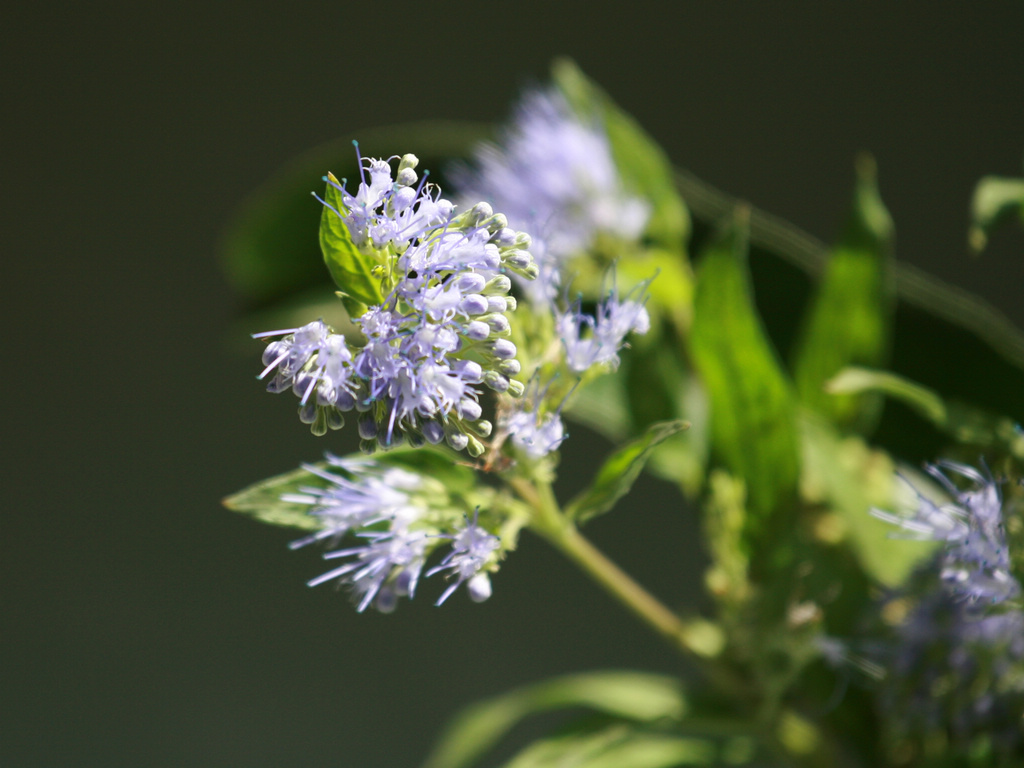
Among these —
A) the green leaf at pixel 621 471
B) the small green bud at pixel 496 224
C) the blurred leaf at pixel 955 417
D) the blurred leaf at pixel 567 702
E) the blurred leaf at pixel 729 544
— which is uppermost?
the small green bud at pixel 496 224

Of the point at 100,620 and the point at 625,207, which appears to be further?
the point at 100,620

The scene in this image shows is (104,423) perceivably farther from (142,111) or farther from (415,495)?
(415,495)

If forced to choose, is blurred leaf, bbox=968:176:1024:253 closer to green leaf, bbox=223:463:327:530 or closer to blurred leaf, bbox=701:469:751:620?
blurred leaf, bbox=701:469:751:620

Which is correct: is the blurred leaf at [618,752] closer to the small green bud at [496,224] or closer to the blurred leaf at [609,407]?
the blurred leaf at [609,407]

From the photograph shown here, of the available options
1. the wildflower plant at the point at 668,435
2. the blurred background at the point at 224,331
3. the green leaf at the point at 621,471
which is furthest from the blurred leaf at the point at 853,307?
the blurred background at the point at 224,331

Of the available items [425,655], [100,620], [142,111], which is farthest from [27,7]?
[425,655]

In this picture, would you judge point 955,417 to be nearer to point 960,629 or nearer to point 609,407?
point 960,629

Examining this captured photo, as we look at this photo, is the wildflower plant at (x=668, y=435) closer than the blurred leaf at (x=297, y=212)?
Yes
